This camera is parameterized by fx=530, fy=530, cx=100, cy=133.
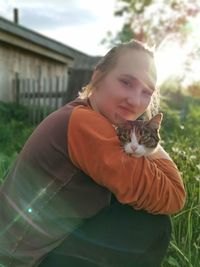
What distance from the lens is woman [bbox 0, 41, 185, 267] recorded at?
2.06m

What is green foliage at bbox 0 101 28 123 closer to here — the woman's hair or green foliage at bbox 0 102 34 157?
green foliage at bbox 0 102 34 157

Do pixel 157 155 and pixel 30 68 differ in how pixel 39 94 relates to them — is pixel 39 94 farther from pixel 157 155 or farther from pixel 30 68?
pixel 157 155

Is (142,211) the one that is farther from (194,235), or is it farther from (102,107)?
(194,235)

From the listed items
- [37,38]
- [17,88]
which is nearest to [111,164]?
[17,88]

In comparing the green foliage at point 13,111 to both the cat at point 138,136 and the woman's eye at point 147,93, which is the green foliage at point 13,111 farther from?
the cat at point 138,136

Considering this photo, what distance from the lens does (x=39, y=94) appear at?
1342cm

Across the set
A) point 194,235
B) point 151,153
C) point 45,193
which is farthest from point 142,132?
point 194,235

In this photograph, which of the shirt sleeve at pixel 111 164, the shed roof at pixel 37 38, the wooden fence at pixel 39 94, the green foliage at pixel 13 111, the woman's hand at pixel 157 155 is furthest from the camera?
the wooden fence at pixel 39 94

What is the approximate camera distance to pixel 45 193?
219 centimetres

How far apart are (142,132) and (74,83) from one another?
10238mm

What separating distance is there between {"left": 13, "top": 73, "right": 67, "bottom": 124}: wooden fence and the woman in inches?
408

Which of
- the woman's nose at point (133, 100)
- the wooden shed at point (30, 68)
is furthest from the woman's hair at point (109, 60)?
the wooden shed at point (30, 68)

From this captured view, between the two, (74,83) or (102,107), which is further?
(74,83)

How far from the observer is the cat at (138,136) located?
2.07 metres
